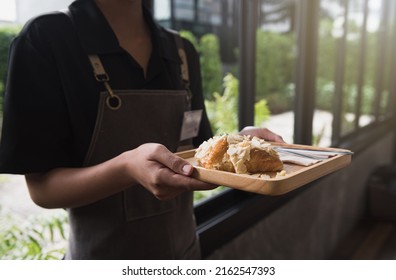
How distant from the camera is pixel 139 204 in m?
0.81

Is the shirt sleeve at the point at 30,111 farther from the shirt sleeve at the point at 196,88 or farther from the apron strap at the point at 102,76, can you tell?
the shirt sleeve at the point at 196,88

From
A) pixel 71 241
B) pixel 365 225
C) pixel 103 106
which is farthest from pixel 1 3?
pixel 365 225

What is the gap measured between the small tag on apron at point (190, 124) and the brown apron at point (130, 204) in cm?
2

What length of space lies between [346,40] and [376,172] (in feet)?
4.23

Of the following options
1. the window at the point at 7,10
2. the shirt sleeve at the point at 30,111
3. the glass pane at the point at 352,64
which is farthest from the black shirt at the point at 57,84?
the glass pane at the point at 352,64

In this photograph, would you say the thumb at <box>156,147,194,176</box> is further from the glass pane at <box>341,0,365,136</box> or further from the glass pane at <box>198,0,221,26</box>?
the glass pane at <box>341,0,365,136</box>

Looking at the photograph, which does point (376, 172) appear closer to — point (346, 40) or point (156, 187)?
point (346, 40)

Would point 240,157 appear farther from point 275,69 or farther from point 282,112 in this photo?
point 275,69

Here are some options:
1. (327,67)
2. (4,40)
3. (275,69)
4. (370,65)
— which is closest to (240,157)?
(4,40)

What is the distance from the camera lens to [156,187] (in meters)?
0.59

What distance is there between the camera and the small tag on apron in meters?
0.87

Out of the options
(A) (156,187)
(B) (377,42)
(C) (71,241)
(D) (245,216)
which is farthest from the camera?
(B) (377,42)

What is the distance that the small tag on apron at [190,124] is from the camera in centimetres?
87

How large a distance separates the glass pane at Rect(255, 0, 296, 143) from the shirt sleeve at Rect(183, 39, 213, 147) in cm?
104
